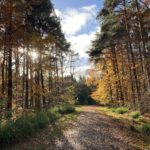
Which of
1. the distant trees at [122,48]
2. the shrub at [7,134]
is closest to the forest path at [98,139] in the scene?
the shrub at [7,134]

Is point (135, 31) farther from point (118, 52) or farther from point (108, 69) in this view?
point (108, 69)

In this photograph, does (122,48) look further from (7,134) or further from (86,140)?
(7,134)

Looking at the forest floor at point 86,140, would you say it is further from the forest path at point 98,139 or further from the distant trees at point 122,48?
the distant trees at point 122,48

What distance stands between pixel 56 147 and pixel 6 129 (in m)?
1.99

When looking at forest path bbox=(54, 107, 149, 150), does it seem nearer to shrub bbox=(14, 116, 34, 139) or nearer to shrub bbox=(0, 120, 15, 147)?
shrub bbox=(14, 116, 34, 139)

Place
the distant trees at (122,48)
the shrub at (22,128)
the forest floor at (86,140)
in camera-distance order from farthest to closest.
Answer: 1. the distant trees at (122,48)
2. the shrub at (22,128)
3. the forest floor at (86,140)

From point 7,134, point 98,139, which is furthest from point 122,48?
point 7,134

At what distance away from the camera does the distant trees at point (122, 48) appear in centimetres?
1742

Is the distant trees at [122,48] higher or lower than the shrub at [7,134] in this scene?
higher

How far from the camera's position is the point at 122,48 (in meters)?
27.8

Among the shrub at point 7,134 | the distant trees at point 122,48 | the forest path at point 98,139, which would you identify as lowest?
the forest path at point 98,139

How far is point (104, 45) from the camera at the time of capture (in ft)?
88.3

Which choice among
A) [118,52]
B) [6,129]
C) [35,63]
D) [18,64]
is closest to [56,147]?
[6,129]

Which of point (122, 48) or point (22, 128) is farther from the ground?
point (122, 48)
